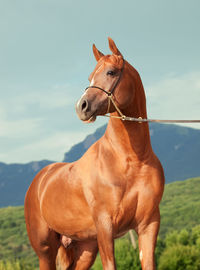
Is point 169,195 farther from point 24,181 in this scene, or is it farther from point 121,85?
point 24,181

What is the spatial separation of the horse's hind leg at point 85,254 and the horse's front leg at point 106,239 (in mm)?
1159

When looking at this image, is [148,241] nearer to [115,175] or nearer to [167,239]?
[115,175]

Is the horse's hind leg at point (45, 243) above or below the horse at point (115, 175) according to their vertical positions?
below

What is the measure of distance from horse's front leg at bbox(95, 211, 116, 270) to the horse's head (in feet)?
3.30

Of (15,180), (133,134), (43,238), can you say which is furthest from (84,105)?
(15,180)

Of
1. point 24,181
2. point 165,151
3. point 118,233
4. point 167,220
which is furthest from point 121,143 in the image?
point 165,151

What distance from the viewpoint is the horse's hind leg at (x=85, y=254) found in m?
5.21

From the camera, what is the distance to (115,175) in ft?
13.4

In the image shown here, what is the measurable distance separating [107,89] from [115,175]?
34.6 inches

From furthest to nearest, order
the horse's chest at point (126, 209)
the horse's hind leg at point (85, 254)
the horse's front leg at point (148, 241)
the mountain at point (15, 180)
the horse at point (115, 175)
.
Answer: the mountain at point (15, 180)
the horse's hind leg at point (85, 254)
the horse's front leg at point (148, 241)
the horse's chest at point (126, 209)
the horse at point (115, 175)

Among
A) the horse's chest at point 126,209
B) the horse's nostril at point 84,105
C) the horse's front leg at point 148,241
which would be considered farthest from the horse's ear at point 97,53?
the horse's front leg at point 148,241

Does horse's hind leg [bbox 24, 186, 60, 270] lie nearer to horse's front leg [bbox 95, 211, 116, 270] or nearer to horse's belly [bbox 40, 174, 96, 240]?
horse's belly [bbox 40, 174, 96, 240]

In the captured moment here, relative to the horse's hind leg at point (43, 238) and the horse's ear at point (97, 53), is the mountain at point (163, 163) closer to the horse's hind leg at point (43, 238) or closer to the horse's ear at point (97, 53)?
the horse's hind leg at point (43, 238)

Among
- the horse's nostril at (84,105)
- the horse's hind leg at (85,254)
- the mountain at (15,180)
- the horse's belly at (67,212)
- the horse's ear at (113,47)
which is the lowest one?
the mountain at (15,180)
